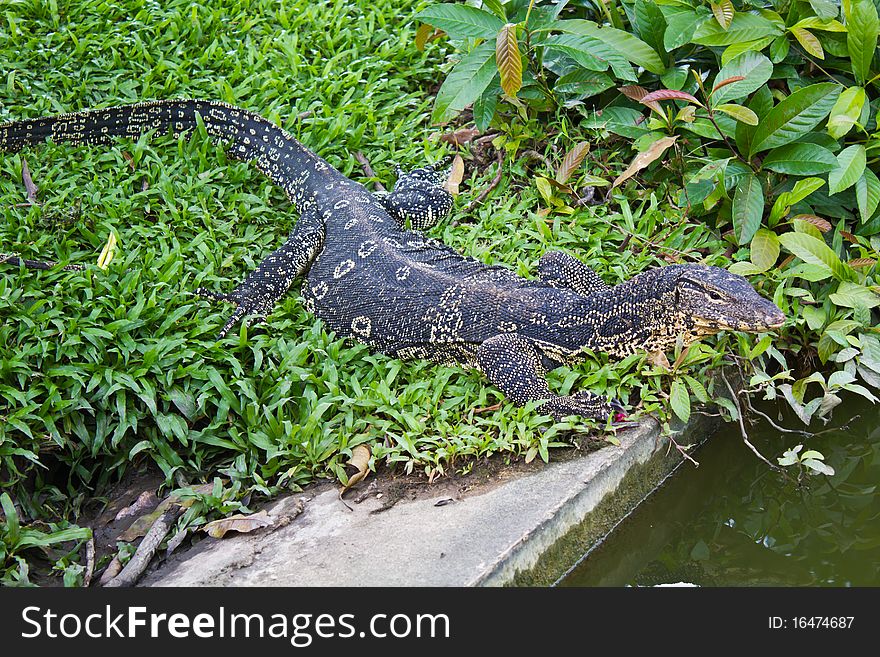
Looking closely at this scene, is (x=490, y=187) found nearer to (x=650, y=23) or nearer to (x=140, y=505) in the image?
(x=650, y=23)

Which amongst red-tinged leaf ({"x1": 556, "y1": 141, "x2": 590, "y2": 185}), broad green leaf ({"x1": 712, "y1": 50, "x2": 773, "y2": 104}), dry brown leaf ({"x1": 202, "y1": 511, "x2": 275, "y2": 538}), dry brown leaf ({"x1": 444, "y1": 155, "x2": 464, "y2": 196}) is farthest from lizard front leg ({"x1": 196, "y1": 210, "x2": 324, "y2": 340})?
broad green leaf ({"x1": 712, "y1": 50, "x2": 773, "y2": 104})

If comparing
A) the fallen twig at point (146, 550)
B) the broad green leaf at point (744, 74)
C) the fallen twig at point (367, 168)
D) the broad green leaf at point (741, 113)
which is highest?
the broad green leaf at point (744, 74)

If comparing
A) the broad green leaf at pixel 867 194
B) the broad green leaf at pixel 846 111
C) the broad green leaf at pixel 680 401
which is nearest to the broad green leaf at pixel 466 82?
the broad green leaf at pixel 846 111

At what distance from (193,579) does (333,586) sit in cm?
65

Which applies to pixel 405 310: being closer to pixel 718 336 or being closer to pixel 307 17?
pixel 718 336

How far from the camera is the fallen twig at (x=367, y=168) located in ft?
20.9

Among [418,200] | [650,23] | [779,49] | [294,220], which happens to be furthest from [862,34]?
[294,220]

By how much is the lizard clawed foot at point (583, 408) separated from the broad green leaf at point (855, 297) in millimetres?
1493

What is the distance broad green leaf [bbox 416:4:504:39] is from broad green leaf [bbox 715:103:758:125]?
5.12 feet

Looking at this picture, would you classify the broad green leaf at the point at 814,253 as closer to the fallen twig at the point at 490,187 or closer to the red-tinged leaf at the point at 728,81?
the red-tinged leaf at the point at 728,81

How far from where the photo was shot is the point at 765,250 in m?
5.31

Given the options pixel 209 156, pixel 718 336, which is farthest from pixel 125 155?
pixel 718 336

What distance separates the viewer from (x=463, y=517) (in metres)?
4.04

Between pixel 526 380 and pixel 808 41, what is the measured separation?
8.99 feet
